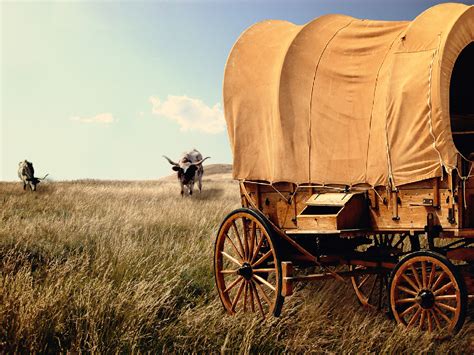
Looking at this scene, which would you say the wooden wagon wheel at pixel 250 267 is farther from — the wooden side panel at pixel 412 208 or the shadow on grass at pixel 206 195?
the shadow on grass at pixel 206 195

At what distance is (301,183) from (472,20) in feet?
8.22

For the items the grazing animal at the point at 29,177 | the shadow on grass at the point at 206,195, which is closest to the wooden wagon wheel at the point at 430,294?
the shadow on grass at the point at 206,195

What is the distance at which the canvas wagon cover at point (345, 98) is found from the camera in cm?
516

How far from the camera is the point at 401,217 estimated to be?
5.35 meters

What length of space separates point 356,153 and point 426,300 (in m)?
1.70

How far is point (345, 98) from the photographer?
586 cm

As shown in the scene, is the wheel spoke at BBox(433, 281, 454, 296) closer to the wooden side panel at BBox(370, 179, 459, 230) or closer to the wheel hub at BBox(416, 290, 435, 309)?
the wheel hub at BBox(416, 290, 435, 309)

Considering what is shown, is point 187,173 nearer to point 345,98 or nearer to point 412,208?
point 345,98

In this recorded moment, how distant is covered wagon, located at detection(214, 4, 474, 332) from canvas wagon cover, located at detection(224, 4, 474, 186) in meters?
0.01

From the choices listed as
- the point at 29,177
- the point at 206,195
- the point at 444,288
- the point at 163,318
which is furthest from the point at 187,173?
the point at 444,288

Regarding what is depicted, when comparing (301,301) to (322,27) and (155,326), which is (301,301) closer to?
(155,326)

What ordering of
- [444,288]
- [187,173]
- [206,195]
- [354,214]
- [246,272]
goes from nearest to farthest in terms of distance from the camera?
[444,288] → [354,214] → [246,272] → [187,173] → [206,195]

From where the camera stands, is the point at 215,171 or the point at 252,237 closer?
the point at 252,237

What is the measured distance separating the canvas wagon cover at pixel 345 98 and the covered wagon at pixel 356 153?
0.01 m
